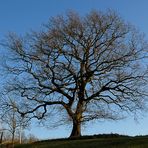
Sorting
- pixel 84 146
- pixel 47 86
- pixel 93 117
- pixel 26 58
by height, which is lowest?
pixel 84 146

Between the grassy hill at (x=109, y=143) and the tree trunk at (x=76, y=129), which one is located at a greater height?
the tree trunk at (x=76, y=129)

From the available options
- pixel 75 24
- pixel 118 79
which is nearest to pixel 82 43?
pixel 75 24

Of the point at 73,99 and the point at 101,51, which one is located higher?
the point at 101,51

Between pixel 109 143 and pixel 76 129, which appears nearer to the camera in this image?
pixel 109 143

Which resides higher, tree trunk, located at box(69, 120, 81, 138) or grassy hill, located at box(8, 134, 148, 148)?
tree trunk, located at box(69, 120, 81, 138)

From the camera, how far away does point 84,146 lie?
27812mm

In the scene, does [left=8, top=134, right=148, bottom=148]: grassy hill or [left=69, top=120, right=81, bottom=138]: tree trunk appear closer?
[left=8, top=134, right=148, bottom=148]: grassy hill

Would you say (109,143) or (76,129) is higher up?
(76,129)

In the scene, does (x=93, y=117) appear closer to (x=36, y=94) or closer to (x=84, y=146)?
(x=36, y=94)

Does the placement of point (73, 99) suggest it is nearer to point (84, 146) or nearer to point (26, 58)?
point (26, 58)

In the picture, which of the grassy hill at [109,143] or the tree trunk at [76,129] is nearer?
the grassy hill at [109,143]

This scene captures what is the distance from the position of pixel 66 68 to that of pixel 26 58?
419cm

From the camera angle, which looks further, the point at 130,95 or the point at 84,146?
the point at 130,95

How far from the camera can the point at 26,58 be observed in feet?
145
